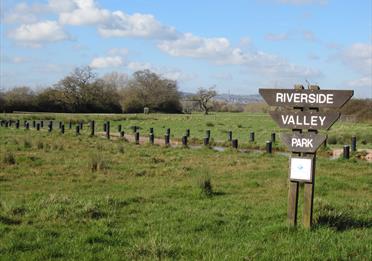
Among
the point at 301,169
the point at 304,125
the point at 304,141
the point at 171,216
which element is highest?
the point at 304,125

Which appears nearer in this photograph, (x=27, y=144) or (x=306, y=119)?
(x=306, y=119)

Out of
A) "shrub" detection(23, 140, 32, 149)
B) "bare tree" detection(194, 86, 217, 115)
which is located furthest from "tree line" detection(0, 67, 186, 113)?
"shrub" detection(23, 140, 32, 149)

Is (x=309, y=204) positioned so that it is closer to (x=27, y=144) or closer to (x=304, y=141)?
(x=304, y=141)

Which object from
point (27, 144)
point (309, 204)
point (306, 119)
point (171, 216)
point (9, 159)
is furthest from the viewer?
point (27, 144)

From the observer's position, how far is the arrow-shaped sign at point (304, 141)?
7.43 m

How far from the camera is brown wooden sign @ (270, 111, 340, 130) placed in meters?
7.32

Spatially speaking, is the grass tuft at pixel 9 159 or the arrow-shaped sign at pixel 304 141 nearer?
the arrow-shaped sign at pixel 304 141

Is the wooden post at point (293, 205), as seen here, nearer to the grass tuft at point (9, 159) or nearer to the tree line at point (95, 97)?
the grass tuft at point (9, 159)

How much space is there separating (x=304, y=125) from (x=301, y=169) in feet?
2.05

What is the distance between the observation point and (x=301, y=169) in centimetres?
746

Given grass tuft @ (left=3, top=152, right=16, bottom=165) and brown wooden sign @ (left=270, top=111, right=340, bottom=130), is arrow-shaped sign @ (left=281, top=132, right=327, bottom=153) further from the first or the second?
grass tuft @ (left=3, top=152, right=16, bottom=165)

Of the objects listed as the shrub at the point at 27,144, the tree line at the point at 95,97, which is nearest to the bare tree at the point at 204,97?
the tree line at the point at 95,97

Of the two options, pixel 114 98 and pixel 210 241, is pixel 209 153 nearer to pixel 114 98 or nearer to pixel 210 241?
pixel 210 241

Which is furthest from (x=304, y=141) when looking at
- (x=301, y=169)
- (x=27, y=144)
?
(x=27, y=144)
